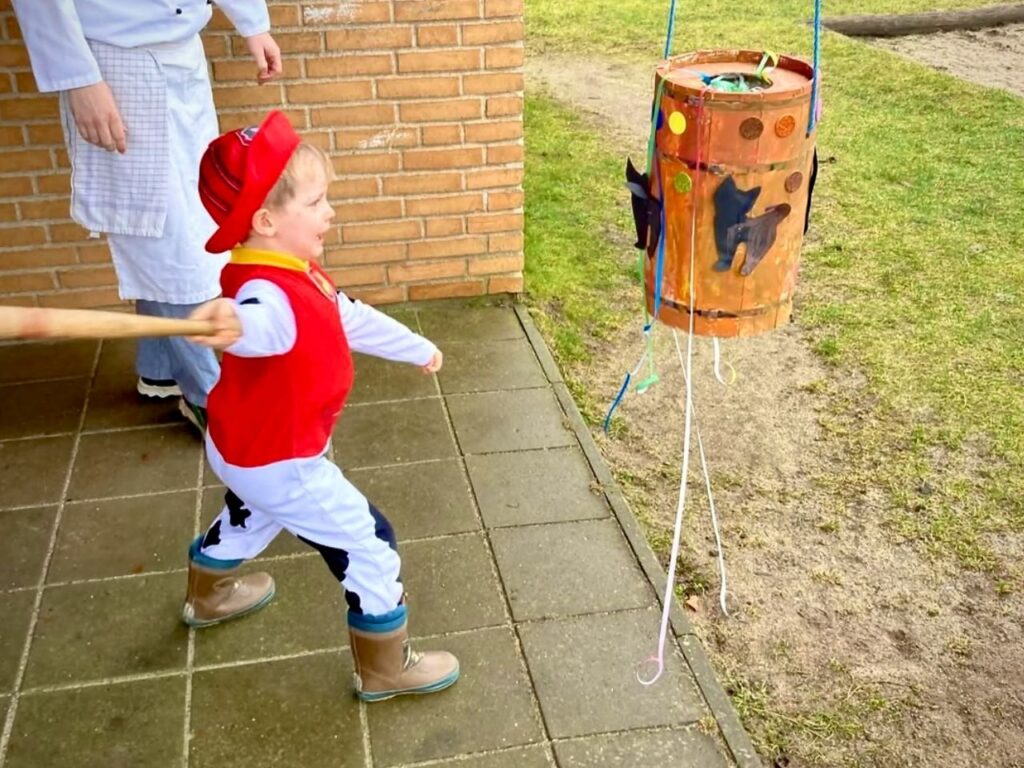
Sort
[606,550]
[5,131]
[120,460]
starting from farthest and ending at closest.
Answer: [5,131], [120,460], [606,550]

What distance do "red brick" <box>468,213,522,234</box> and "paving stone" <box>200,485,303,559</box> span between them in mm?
1806

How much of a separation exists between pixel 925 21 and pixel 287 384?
10372 mm

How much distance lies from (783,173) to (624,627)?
4.33ft

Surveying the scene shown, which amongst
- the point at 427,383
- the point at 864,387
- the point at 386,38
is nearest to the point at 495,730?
the point at 427,383

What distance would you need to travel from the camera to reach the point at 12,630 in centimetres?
297

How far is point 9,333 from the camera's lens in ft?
5.66

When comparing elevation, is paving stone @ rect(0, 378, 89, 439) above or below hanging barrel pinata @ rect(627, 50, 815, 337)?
below

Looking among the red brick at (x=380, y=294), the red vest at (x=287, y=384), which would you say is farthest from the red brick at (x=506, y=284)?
the red vest at (x=287, y=384)

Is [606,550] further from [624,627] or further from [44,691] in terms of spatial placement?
[44,691]

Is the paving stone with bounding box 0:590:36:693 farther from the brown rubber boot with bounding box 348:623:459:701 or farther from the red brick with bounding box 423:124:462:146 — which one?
the red brick with bounding box 423:124:462:146

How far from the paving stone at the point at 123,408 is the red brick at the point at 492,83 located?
180 centimetres

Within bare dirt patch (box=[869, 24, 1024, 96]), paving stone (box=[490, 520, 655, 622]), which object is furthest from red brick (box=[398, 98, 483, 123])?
bare dirt patch (box=[869, 24, 1024, 96])

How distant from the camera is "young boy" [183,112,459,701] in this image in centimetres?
219

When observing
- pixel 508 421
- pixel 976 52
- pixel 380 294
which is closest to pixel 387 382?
pixel 508 421
